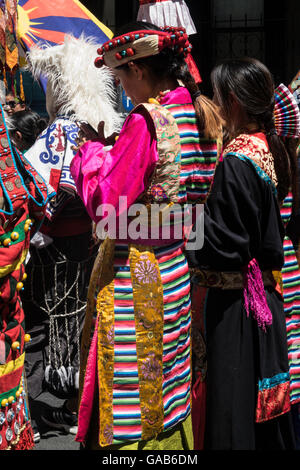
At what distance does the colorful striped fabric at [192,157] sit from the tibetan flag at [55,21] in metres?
2.19

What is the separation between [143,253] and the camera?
212 centimetres

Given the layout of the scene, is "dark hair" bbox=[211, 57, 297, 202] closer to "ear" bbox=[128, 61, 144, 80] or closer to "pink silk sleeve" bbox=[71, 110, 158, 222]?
"ear" bbox=[128, 61, 144, 80]

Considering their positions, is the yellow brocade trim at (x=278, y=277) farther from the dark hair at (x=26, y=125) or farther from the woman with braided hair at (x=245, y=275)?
the dark hair at (x=26, y=125)

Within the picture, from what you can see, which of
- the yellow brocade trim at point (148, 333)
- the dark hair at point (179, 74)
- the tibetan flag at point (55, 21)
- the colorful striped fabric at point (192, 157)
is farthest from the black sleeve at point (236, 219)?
the tibetan flag at point (55, 21)

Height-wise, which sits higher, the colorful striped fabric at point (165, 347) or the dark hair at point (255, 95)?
the dark hair at point (255, 95)

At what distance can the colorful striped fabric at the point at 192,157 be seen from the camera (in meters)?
2.16

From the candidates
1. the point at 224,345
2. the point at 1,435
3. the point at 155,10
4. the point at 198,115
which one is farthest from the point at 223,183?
the point at 155,10

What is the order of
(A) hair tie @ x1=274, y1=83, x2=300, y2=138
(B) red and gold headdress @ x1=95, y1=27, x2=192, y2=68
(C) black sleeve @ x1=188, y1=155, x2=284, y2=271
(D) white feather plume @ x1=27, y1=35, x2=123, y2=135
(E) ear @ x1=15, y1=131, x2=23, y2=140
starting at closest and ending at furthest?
1. (B) red and gold headdress @ x1=95, y1=27, x2=192, y2=68
2. (C) black sleeve @ x1=188, y1=155, x2=284, y2=271
3. (A) hair tie @ x1=274, y1=83, x2=300, y2=138
4. (D) white feather plume @ x1=27, y1=35, x2=123, y2=135
5. (E) ear @ x1=15, y1=131, x2=23, y2=140

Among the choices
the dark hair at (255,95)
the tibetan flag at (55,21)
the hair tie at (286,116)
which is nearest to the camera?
the dark hair at (255,95)

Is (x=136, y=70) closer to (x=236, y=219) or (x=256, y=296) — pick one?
(x=236, y=219)

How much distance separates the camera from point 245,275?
8.11 feet

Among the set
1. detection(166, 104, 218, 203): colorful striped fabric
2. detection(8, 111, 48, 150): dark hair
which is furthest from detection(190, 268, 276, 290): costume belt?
detection(8, 111, 48, 150): dark hair

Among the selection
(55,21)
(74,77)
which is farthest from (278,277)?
(55,21)

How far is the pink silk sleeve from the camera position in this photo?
203 cm
